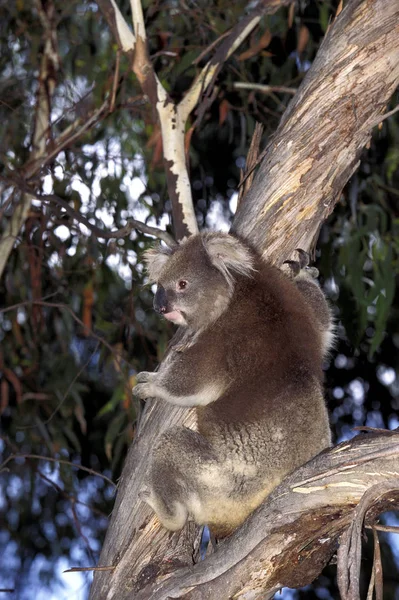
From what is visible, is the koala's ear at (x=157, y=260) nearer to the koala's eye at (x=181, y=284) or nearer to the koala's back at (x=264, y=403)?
the koala's eye at (x=181, y=284)

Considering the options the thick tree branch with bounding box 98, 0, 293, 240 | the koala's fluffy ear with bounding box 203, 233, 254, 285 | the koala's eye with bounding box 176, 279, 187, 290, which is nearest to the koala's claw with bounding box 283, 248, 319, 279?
the koala's fluffy ear with bounding box 203, 233, 254, 285

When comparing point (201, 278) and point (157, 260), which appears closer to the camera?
point (201, 278)

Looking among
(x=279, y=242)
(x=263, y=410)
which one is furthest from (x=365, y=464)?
(x=279, y=242)

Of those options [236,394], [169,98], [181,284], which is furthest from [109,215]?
[236,394]

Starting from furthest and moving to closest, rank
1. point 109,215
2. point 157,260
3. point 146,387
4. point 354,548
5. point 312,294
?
point 109,215 < point 157,260 < point 312,294 < point 146,387 < point 354,548

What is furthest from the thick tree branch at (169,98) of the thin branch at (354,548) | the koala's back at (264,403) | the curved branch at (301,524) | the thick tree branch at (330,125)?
the thin branch at (354,548)

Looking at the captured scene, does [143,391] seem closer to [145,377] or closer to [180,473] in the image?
[145,377]

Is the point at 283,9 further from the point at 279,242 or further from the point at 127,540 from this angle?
the point at 127,540

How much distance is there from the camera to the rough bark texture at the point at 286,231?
1.88m

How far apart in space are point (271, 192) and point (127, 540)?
1.13 metres

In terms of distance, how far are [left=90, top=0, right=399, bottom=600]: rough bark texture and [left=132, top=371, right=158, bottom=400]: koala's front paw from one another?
59 mm

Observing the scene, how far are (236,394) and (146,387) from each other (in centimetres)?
27

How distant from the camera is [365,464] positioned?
5.63 ft

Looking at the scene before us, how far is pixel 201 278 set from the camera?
2578 mm
